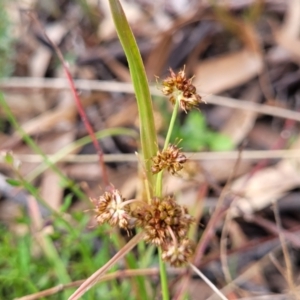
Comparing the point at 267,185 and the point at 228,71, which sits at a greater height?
the point at 228,71

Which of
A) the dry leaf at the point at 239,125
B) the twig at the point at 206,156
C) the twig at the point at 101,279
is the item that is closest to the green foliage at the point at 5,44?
the twig at the point at 206,156

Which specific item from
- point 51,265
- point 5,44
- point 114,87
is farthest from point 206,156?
point 5,44

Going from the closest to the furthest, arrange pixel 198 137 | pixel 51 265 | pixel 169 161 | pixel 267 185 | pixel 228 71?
1. pixel 169 161
2. pixel 51 265
3. pixel 267 185
4. pixel 198 137
5. pixel 228 71

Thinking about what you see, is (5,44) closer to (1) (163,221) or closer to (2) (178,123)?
(2) (178,123)

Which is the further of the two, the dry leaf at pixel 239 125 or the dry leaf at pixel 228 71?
the dry leaf at pixel 228 71

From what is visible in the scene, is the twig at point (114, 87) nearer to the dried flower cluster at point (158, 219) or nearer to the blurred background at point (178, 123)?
the blurred background at point (178, 123)

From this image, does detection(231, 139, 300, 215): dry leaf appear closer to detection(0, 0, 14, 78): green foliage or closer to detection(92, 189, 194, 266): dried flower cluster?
detection(92, 189, 194, 266): dried flower cluster

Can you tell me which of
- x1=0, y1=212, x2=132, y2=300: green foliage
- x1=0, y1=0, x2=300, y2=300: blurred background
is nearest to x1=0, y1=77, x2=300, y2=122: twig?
x1=0, y1=0, x2=300, y2=300: blurred background
